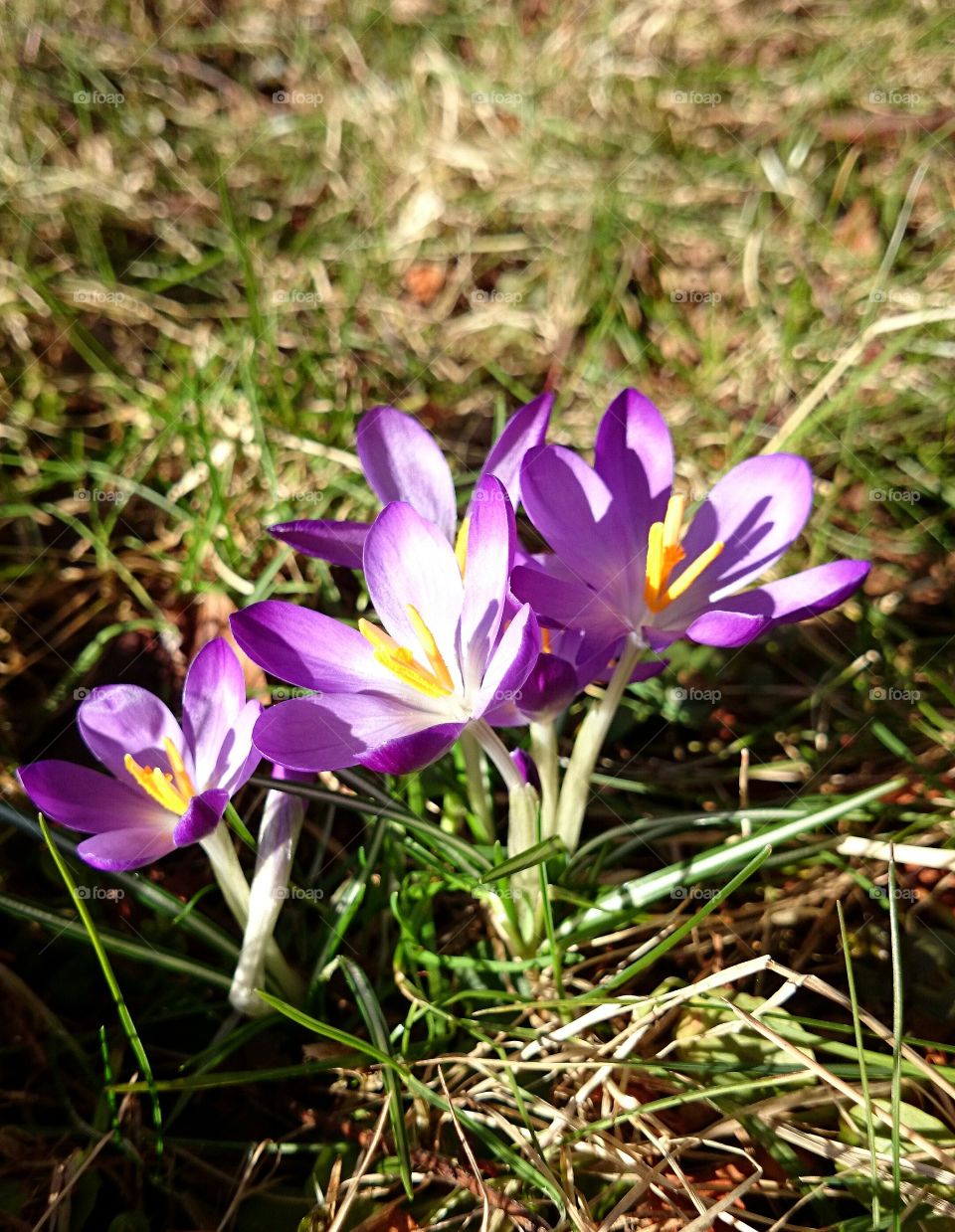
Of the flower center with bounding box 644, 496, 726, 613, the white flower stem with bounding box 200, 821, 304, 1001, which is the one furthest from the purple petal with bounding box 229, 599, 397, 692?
the flower center with bounding box 644, 496, 726, 613

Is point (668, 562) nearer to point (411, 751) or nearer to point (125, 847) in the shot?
point (411, 751)

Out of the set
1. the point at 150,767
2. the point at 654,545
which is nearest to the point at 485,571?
the point at 654,545

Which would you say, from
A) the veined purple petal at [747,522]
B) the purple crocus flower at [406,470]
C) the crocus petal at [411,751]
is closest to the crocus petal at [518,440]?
the purple crocus flower at [406,470]

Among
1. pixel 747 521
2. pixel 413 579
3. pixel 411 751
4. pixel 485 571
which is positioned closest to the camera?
pixel 411 751

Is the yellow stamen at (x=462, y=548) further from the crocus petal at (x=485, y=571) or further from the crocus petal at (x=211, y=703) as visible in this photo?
the crocus petal at (x=211, y=703)

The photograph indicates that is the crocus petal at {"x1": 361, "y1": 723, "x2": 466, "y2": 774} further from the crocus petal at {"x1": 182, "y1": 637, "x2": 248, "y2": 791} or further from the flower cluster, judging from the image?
the crocus petal at {"x1": 182, "y1": 637, "x2": 248, "y2": 791}

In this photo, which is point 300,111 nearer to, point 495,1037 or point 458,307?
point 458,307
